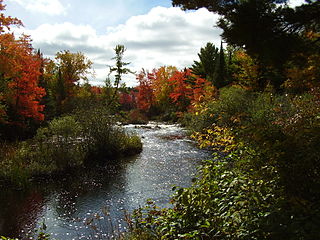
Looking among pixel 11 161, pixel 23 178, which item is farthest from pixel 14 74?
pixel 23 178

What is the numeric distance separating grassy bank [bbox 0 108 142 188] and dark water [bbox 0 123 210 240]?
64cm

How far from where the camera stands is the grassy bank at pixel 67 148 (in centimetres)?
1052

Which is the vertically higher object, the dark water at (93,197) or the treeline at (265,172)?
the treeline at (265,172)

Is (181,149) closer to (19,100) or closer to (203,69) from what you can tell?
(19,100)

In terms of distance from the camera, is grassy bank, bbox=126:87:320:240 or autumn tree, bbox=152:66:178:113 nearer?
grassy bank, bbox=126:87:320:240

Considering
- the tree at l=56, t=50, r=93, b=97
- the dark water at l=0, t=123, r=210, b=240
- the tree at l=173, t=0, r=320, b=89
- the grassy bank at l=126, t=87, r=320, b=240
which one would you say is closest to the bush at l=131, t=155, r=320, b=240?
the grassy bank at l=126, t=87, r=320, b=240

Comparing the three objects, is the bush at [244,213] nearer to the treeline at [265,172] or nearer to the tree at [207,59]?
the treeline at [265,172]

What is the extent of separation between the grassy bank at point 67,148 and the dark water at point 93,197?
0.64 meters

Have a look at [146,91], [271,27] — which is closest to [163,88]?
[146,91]

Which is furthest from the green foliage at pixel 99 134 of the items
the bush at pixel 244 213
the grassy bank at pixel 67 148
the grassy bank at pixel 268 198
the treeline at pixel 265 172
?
the grassy bank at pixel 268 198

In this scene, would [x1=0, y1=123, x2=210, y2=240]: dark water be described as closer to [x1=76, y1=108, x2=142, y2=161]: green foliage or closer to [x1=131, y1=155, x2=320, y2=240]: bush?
[x1=131, y1=155, x2=320, y2=240]: bush

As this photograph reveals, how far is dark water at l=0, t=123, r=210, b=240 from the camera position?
22.0ft

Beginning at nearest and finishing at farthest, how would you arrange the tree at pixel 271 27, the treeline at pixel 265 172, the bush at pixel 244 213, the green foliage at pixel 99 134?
1. the bush at pixel 244 213
2. the treeline at pixel 265 172
3. the tree at pixel 271 27
4. the green foliage at pixel 99 134

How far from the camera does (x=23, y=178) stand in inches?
385
